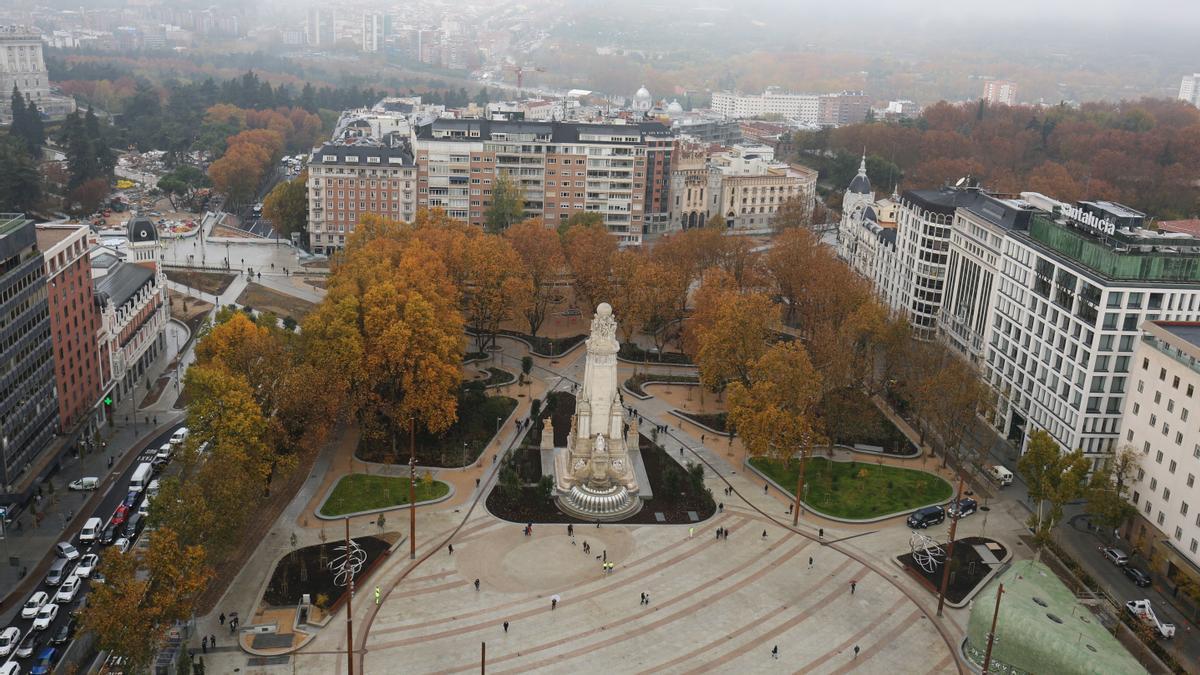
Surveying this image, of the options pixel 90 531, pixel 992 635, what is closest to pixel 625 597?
pixel 992 635

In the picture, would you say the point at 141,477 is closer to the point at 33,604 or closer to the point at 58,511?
the point at 58,511

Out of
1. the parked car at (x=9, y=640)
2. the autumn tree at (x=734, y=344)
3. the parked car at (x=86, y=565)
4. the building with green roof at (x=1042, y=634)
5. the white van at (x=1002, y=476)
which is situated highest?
the autumn tree at (x=734, y=344)

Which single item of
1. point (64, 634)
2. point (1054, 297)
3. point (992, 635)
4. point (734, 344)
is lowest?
point (64, 634)

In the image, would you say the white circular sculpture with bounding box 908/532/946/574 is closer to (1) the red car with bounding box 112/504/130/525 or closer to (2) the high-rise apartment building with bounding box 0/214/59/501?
(1) the red car with bounding box 112/504/130/525

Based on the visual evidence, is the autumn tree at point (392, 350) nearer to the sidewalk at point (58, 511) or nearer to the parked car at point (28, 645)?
the sidewalk at point (58, 511)

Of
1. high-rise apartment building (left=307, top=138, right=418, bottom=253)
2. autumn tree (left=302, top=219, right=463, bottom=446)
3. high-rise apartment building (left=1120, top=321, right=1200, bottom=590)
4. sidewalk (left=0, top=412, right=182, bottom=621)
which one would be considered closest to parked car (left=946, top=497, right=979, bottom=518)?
high-rise apartment building (left=1120, top=321, right=1200, bottom=590)

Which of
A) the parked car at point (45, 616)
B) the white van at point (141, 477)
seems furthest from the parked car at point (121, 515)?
the parked car at point (45, 616)
